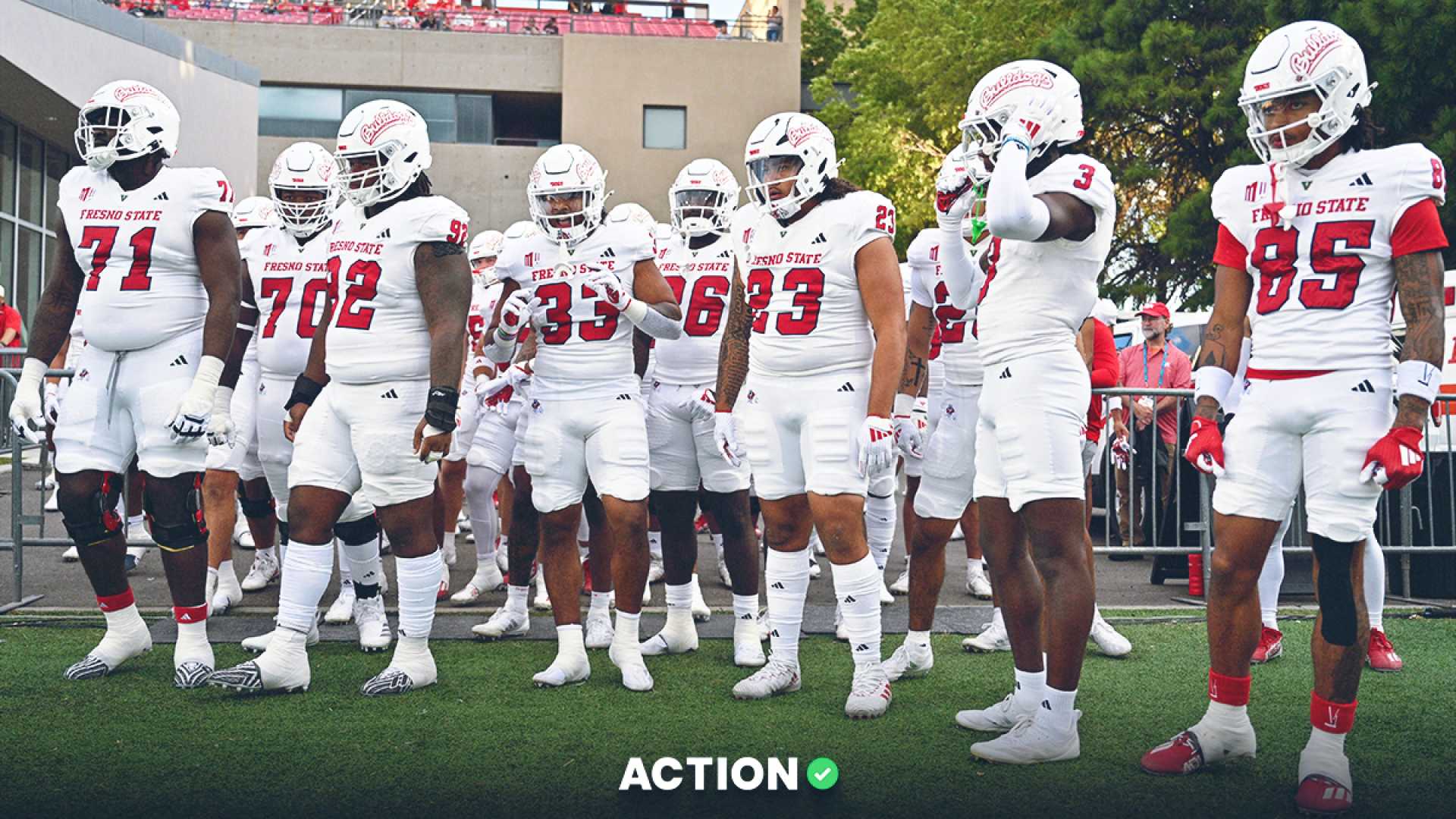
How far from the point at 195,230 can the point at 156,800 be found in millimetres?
2685

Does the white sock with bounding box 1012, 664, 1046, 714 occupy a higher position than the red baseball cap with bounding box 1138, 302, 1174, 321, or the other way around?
the red baseball cap with bounding box 1138, 302, 1174, 321

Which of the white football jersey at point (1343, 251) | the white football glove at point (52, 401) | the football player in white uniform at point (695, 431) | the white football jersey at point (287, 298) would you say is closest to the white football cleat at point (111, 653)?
the white football glove at point (52, 401)

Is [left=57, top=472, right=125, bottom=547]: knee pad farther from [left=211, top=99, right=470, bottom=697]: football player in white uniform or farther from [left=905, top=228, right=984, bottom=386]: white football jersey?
[left=905, top=228, right=984, bottom=386]: white football jersey

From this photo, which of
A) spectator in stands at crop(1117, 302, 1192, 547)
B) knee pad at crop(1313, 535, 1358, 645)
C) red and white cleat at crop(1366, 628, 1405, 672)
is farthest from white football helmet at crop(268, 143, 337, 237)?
spectator in stands at crop(1117, 302, 1192, 547)

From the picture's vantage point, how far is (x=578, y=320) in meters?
5.93

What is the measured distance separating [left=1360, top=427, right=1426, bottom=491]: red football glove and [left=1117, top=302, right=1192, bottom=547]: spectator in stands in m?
5.79

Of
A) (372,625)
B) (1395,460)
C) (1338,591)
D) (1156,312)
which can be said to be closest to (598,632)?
(372,625)

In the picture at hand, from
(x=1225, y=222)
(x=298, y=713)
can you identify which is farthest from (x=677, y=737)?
(x=1225, y=222)

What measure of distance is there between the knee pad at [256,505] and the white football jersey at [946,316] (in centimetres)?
396

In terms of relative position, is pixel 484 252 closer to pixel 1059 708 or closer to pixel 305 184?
pixel 305 184

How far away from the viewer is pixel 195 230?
223 inches

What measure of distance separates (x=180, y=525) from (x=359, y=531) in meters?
0.98

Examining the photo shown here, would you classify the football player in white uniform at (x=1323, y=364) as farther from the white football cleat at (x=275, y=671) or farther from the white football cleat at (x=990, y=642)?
the white football cleat at (x=275, y=671)

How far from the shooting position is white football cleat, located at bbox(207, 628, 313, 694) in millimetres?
5250
